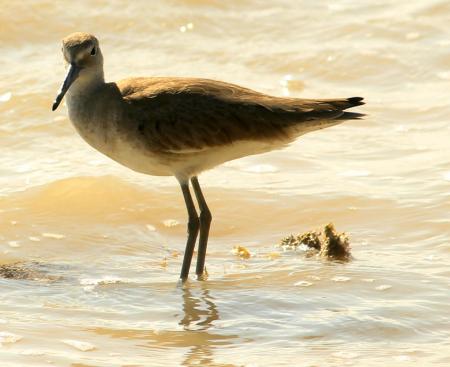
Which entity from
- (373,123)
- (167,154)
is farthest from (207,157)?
(373,123)

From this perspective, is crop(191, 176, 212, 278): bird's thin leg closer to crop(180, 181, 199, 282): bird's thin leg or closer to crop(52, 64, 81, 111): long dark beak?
crop(180, 181, 199, 282): bird's thin leg

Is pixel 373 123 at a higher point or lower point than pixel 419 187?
higher

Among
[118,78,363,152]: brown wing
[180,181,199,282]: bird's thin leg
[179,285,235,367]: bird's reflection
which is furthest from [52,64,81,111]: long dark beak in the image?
[179,285,235,367]: bird's reflection

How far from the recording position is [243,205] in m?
9.47

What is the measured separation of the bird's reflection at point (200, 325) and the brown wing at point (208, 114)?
0.96 m

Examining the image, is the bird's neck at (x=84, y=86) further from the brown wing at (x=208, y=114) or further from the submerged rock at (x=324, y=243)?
the submerged rock at (x=324, y=243)

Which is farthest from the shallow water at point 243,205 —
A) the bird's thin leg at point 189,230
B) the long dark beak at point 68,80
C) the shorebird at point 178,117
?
the long dark beak at point 68,80

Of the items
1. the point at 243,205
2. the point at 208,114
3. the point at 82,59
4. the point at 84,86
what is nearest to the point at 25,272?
the point at 84,86

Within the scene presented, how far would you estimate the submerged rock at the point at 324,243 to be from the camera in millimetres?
8156

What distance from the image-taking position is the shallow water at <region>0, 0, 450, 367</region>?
262 inches

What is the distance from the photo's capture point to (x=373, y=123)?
36.7 feet

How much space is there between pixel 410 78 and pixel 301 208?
3.47 metres

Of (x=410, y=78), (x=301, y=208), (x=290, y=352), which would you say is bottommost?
(x=290, y=352)

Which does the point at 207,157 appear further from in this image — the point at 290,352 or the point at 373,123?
the point at 373,123
